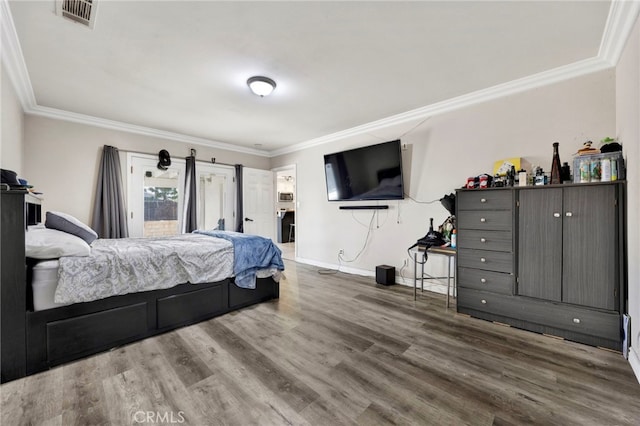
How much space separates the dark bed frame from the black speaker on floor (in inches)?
95.5

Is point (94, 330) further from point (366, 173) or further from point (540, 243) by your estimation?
point (540, 243)

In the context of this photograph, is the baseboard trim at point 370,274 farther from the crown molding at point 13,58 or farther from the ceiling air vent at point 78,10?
the crown molding at point 13,58

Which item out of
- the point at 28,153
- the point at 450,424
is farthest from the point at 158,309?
the point at 28,153

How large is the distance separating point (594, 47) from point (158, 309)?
457 cm

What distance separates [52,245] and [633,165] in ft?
14.2

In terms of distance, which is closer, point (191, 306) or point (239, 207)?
point (191, 306)

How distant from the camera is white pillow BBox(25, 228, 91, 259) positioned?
1.90m

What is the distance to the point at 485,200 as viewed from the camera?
278 cm

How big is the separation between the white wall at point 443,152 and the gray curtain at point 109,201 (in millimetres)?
3141

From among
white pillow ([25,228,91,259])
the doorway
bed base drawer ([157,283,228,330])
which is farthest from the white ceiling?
the doorway

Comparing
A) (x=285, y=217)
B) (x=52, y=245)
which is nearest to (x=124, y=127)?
(x=52, y=245)

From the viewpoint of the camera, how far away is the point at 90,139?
3.99 metres

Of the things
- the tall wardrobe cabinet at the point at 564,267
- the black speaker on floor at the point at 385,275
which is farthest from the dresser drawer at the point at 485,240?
the black speaker on floor at the point at 385,275

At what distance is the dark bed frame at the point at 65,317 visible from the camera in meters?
1.75
